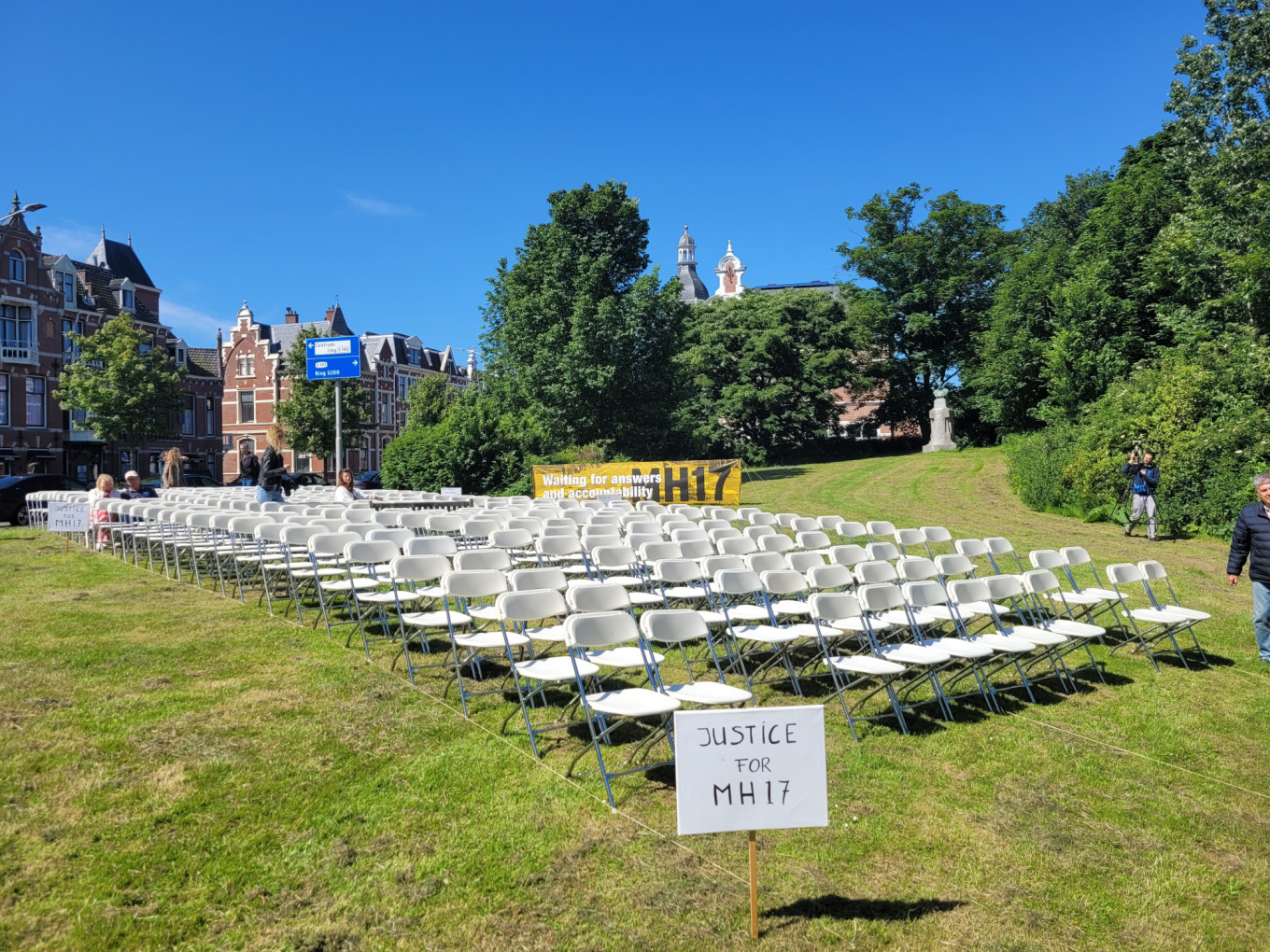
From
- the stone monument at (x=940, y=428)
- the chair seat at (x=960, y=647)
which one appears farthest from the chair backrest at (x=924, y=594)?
the stone monument at (x=940, y=428)

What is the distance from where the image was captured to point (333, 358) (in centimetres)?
1866

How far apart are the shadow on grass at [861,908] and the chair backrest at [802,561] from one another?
401 cm

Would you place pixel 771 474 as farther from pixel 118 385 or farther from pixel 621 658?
pixel 621 658

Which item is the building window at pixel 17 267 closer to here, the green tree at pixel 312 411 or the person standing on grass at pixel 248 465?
the green tree at pixel 312 411

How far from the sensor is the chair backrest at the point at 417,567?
6223 millimetres

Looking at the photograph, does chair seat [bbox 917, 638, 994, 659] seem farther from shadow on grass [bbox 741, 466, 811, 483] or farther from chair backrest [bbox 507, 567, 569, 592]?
shadow on grass [bbox 741, 466, 811, 483]

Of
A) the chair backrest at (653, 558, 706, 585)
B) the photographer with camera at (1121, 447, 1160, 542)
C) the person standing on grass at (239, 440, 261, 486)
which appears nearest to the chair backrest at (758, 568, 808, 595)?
the chair backrest at (653, 558, 706, 585)

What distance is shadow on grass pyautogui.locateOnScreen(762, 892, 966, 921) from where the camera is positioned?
316cm

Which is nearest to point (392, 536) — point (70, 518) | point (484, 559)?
point (484, 559)

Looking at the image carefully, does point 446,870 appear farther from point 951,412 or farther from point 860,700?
point 951,412

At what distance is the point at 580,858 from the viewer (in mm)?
3541

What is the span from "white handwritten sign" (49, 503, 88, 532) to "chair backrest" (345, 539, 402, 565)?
7.28m

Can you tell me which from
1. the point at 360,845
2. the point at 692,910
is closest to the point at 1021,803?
the point at 692,910

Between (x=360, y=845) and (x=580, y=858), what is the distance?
2.97ft
